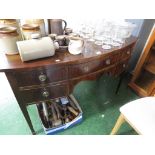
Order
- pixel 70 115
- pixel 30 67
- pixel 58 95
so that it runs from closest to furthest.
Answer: pixel 30 67
pixel 58 95
pixel 70 115

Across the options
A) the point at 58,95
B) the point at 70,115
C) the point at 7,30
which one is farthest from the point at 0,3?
the point at 70,115

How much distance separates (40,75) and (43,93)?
16 cm

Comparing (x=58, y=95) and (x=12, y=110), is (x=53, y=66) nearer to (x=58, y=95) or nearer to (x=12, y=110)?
(x=58, y=95)

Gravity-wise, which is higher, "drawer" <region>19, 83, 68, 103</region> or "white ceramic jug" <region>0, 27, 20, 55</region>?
"white ceramic jug" <region>0, 27, 20, 55</region>

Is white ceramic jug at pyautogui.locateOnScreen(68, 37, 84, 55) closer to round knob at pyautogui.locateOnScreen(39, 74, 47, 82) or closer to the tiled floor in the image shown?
round knob at pyautogui.locateOnScreen(39, 74, 47, 82)

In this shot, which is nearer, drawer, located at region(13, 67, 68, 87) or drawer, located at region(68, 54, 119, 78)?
drawer, located at region(13, 67, 68, 87)

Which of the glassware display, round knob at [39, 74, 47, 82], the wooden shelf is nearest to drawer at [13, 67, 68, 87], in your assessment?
round knob at [39, 74, 47, 82]

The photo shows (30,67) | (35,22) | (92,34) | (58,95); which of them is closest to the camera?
(30,67)

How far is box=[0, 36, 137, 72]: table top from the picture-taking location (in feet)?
2.42

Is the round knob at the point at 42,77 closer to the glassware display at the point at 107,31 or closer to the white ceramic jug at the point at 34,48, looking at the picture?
the white ceramic jug at the point at 34,48

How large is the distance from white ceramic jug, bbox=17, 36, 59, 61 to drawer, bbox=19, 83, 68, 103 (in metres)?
0.23

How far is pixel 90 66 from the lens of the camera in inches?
38.2

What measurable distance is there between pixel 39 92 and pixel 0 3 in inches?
21.4

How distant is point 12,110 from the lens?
1.41 m
